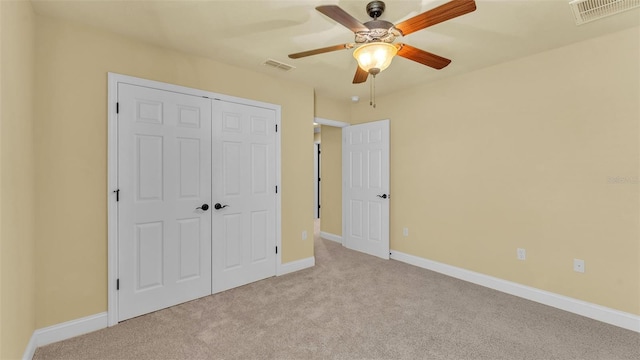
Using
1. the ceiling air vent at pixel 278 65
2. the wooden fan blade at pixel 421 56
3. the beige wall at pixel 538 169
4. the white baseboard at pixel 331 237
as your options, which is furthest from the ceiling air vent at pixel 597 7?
the white baseboard at pixel 331 237

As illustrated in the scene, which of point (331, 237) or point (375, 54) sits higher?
point (375, 54)

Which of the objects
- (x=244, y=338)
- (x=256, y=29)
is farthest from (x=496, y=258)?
(x=256, y=29)

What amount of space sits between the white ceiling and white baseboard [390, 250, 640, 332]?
8.01ft

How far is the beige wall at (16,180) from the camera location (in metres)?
1.48

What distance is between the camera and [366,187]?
4504 millimetres

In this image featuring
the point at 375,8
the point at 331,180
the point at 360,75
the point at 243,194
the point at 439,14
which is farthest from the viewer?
the point at 331,180

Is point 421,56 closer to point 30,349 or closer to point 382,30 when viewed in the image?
point 382,30

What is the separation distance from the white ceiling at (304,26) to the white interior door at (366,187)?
4.85 ft

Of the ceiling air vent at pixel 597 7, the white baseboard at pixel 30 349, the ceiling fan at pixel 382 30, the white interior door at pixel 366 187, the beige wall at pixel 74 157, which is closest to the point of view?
the ceiling fan at pixel 382 30

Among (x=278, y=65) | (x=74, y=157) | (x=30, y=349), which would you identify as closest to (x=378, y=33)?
(x=278, y=65)

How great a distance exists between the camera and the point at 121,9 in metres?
2.07

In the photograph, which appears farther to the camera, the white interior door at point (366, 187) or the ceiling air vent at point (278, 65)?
the white interior door at point (366, 187)

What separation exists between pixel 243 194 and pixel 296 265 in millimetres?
1233

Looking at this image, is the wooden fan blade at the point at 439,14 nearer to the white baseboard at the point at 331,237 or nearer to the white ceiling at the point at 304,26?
the white ceiling at the point at 304,26
